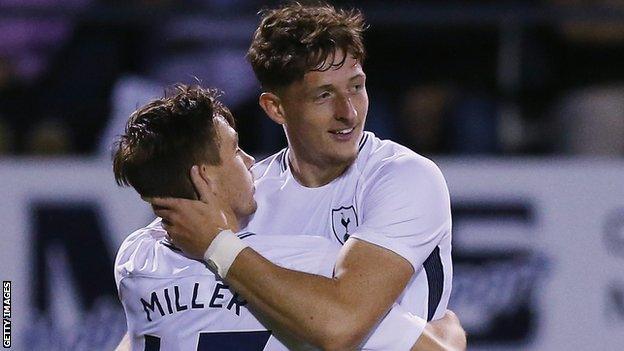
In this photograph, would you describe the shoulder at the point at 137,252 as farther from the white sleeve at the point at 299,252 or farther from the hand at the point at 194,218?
the white sleeve at the point at 299,252

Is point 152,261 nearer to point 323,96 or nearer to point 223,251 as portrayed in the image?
point 223,251

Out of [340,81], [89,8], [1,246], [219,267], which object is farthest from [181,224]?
[89,8]

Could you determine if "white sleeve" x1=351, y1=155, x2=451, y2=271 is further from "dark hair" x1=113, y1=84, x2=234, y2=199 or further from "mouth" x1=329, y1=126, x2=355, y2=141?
"dark hair" x1=113, y1=84, x2=234, y2=199

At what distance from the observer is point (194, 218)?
3863 millimetres

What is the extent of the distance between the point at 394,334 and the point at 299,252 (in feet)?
1.20

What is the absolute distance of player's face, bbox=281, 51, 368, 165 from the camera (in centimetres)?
427

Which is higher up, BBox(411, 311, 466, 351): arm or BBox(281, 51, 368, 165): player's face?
BBox(281, 51, 368, 165): player's face

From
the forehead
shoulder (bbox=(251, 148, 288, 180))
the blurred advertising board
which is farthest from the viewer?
the blurred advertising board

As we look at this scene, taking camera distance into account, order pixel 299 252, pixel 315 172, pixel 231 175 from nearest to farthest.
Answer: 1. pixel 299 252
2. pixel 231 175
3. pixel 315 172

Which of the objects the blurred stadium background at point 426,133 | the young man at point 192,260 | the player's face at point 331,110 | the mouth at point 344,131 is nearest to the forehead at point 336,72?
the player's face at point 331,110

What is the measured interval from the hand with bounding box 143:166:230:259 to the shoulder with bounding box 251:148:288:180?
70cm

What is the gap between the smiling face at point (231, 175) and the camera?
3.95 metres

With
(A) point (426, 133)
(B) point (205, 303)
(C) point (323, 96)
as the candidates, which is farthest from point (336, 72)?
(A) point (426, 133)

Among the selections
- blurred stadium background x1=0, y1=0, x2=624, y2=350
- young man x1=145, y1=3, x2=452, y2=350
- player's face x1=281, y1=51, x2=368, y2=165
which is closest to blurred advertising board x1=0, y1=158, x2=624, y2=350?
blurred stadium background x1=0, y1=0, x2=624, y2=350
